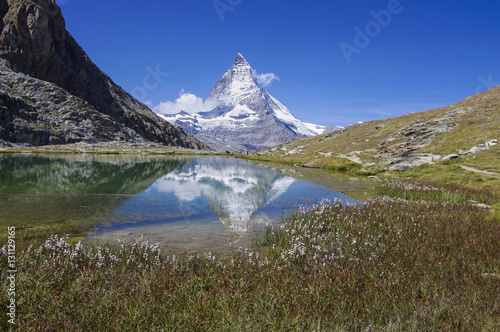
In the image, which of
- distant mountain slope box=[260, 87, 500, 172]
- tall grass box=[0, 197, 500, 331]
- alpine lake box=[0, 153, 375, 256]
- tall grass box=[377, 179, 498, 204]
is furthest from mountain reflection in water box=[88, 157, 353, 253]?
distant mountain slope box=[260, 87, 500, 172]

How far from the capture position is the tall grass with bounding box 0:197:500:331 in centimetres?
450

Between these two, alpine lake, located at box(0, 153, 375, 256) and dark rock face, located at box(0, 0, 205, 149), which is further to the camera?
dark rock face, located at box(0, 0, 205, 149)

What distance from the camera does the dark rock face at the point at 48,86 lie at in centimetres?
10475

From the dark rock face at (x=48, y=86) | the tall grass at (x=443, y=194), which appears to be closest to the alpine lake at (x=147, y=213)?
the tall grass at (x=443, y=194)

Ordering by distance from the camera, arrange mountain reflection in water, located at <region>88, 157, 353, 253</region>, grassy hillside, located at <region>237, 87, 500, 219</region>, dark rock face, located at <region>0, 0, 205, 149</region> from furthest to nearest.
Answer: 1. dark rock face, located at <region>0, 0, 205, 149</region>
2. grassy hillside, located at <region>237, 87, 500, 219</region>
3. mountain reflection in water, located at <region>88, 157, 353, 253</region>

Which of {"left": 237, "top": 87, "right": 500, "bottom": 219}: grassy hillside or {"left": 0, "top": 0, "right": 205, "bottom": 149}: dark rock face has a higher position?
{"left": 0, "top": 0, "right": 205, "bottom": 149}: dark rock face

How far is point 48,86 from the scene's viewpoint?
443 feet

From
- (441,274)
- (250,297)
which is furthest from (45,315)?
(441,274)

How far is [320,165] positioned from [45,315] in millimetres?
54608

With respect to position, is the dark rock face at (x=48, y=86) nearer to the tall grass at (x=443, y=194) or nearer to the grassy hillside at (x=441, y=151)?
the grassy hillside at (x=441, y=151)

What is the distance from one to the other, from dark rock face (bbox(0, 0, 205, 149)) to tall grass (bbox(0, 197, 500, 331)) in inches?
4725

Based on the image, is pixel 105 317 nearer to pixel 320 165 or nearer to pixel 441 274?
pixel 441 274

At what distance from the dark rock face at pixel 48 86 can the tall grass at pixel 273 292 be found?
120022mm

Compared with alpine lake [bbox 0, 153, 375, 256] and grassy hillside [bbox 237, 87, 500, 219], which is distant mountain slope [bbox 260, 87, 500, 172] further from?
alpine lake [bbox 0, 153, 375, 256]
